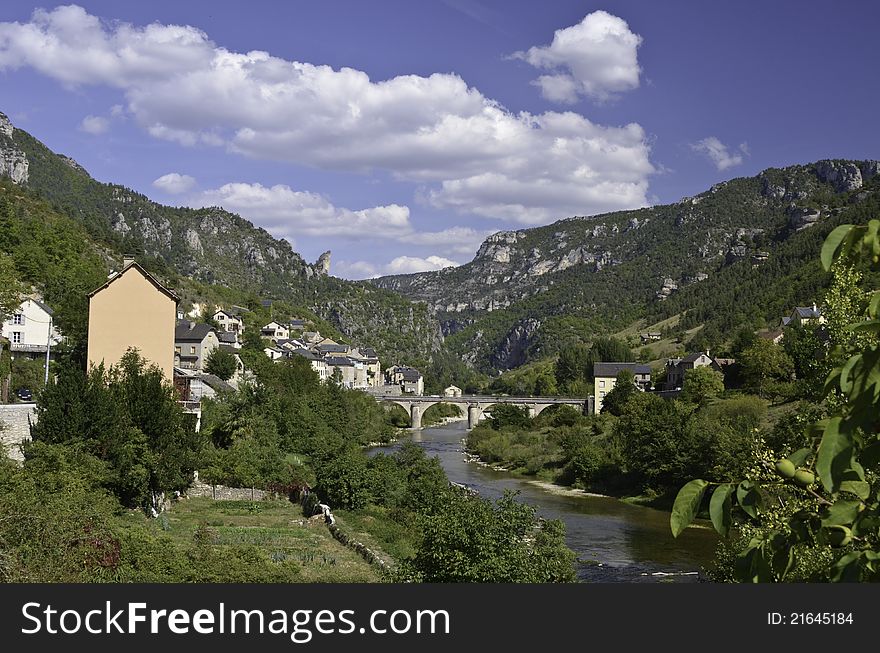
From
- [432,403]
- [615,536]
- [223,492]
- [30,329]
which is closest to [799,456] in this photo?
[615,536]

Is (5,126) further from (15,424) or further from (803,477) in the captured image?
(803,477)

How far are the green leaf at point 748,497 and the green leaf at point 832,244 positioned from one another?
86 cm

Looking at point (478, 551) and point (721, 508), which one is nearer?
point (721, 508)

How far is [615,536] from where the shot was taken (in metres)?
33.5

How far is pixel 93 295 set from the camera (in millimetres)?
35188

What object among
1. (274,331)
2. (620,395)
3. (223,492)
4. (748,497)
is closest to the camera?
(748,497)

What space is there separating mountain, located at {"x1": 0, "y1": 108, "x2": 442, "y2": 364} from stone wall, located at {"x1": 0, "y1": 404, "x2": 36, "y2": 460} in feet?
351

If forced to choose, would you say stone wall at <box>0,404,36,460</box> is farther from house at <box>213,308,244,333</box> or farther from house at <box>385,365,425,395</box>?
house at <box>385,365,425,395</box>

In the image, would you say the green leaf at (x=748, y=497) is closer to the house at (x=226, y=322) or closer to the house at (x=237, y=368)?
the house at (x=237, y=368)

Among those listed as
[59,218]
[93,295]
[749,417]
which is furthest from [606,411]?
[59,218]

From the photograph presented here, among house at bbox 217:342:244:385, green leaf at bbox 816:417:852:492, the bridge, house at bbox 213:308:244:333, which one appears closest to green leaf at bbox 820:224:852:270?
green leaf at bbox 816:417:852:492

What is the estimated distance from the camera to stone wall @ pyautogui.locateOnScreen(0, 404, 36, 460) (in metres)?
26.0

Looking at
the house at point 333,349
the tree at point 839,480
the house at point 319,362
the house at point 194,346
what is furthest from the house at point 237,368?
the tree at point 839,480

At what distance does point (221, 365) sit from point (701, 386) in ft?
127
